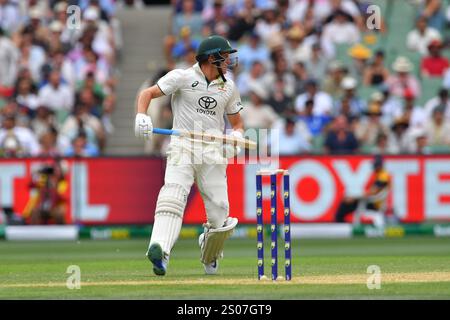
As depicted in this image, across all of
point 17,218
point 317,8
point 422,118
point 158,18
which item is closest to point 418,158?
point 422,118

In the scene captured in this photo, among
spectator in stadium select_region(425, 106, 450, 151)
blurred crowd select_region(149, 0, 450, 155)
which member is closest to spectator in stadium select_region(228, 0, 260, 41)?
blurred crowd select_region(149, 0, 450, 155)

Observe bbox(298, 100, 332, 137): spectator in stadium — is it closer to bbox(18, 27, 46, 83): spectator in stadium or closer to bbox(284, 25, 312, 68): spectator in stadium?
bbox(284, 25, 312, 68): spectator in stadium

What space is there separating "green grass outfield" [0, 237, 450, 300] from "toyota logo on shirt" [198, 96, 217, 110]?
4.67ft

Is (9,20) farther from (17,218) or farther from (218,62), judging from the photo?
(218,62)

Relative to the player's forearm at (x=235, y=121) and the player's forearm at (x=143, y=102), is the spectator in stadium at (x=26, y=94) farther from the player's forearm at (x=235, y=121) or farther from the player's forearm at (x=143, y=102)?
the player's forearm at (x=143, y=102)

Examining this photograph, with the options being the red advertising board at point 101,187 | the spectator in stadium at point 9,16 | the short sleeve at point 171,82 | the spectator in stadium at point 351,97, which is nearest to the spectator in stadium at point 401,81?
the spectator in stadium at point 351,97

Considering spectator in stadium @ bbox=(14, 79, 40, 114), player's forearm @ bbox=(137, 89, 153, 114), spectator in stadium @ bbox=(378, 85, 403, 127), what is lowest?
player's forearm @ bbox=(137, 89, 153, 114)

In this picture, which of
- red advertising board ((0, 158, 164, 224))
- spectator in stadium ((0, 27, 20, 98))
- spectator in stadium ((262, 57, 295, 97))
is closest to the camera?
red advertising board ((0, 158, 164, 224))

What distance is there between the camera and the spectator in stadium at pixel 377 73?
64.4ft

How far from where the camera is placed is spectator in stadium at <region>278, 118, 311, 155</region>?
18.3 m

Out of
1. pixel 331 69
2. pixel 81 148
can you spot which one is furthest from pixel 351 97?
pixel 81 148

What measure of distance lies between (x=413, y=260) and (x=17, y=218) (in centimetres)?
689

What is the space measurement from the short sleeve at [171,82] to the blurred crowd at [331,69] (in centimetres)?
755

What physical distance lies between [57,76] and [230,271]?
8.88 m
